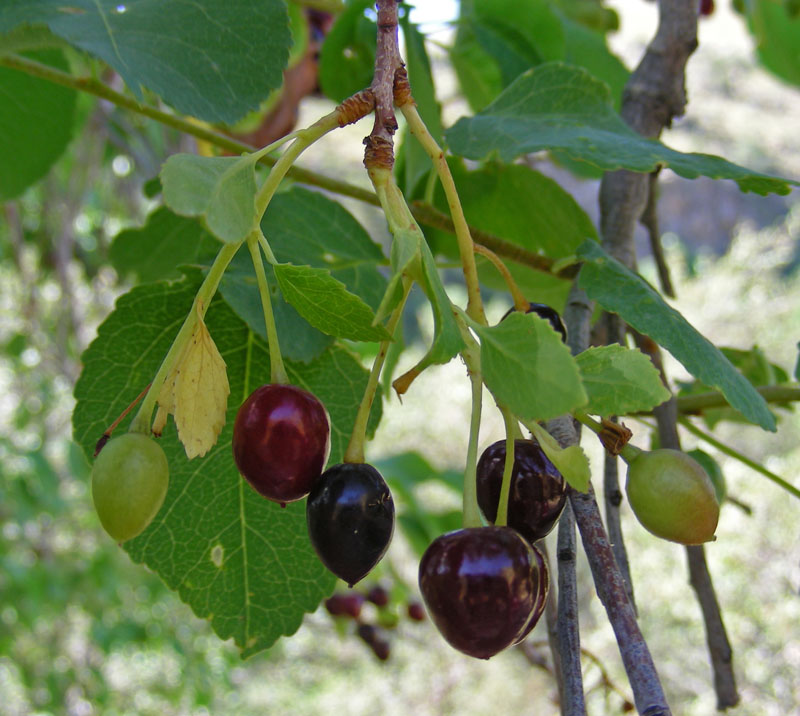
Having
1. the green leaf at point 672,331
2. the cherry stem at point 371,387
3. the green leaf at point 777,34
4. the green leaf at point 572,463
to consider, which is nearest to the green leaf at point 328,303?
the cherry stem at point 371,387

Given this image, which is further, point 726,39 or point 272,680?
point 726,39

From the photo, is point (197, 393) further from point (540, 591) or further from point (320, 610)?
point (320, 610)

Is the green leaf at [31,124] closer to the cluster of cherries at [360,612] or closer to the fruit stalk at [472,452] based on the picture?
the fruit stalk at [472,452]

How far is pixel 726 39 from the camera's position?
46.5ft

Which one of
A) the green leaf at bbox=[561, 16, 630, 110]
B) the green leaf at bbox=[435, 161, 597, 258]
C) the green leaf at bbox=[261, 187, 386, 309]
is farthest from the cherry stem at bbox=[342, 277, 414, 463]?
the green leaf at bbox=[561, 16, 630, 110]

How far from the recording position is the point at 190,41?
2.35 ft

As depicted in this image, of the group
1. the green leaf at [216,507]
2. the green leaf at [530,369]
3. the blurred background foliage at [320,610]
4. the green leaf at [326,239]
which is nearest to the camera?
the green leaf at [530,369]

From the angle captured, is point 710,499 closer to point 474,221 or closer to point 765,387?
point 765,387

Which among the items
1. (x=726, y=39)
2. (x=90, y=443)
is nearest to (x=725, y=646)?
(x=90, y=443)

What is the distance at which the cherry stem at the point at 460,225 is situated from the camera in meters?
0.50

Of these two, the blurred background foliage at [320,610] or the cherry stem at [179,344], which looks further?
the blurred background foliage at [320,610]

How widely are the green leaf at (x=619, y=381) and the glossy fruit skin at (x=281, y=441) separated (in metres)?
0.18

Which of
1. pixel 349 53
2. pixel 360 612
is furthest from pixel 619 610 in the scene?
pixel 360 612

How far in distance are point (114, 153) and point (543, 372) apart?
2.53m
